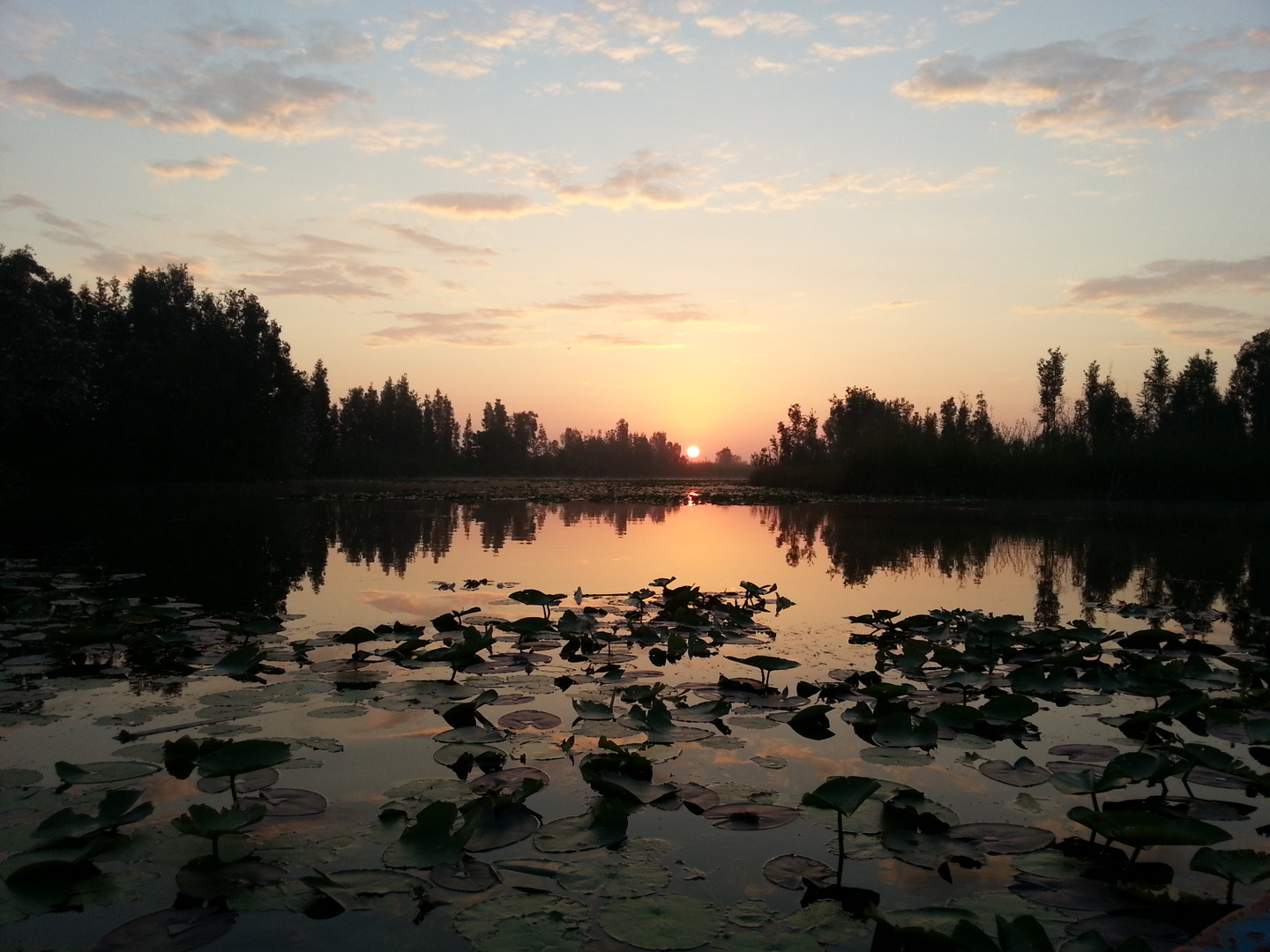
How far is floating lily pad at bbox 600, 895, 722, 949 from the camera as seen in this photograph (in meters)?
1.87

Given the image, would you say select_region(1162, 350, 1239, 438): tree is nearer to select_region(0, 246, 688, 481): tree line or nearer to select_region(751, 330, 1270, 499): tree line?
select_region(751, 330, 1270, 499): tree line

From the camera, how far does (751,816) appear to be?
2.55 metres

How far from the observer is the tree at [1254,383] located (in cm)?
4725

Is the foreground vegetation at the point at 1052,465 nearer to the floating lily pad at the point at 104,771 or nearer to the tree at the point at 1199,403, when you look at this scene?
the tree at the point at 1199,403

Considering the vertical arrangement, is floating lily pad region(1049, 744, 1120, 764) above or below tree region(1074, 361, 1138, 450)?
below

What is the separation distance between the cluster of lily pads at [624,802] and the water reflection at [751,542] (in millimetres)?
2331

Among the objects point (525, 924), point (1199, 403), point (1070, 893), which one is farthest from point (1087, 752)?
point (1199, 403)

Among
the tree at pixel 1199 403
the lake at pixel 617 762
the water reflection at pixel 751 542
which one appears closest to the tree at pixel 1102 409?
the tree at pixel 1199 403

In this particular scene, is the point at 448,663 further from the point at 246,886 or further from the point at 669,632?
the point at 246,886

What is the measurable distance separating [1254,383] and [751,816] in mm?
59802

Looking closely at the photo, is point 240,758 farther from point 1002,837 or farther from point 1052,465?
point 1052,465

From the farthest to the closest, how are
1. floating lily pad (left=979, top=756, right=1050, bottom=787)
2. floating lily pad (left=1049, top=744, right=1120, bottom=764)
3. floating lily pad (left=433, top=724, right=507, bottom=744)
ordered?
floating lily pad (left=433, top=724, right=507, bottom=744) < floating lily pad (left=1049, top=744, right=1120, bottom=764) < floating lily pad (left=979, top=756, right=1050, bottom=787)

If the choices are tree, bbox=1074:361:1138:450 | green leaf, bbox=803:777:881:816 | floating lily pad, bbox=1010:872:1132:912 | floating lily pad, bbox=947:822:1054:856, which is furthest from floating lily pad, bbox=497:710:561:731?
tree, bbox=1074:361:1138:450

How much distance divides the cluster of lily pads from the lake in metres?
0.01
